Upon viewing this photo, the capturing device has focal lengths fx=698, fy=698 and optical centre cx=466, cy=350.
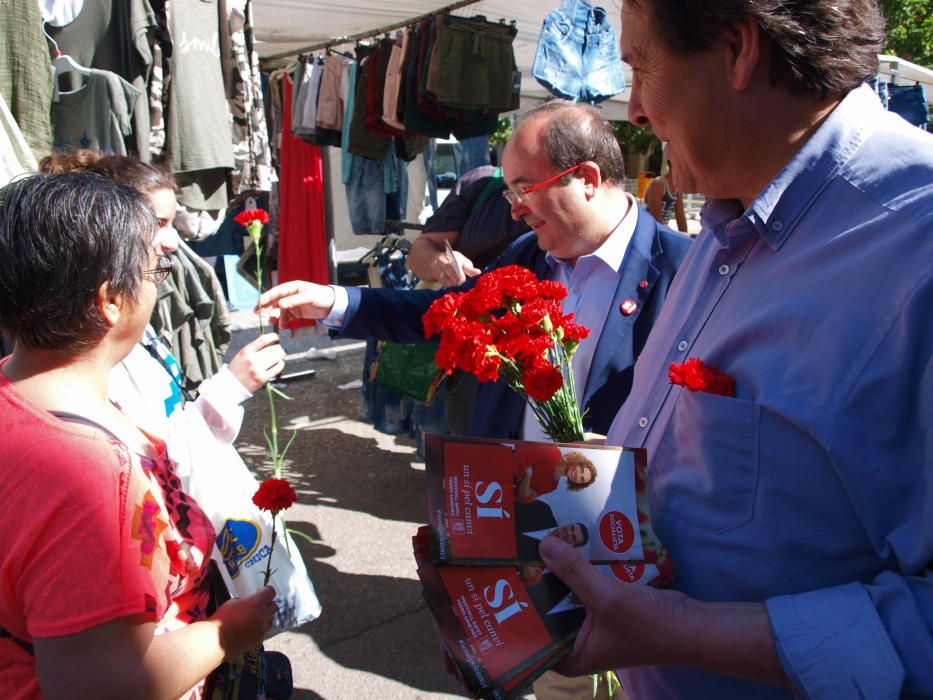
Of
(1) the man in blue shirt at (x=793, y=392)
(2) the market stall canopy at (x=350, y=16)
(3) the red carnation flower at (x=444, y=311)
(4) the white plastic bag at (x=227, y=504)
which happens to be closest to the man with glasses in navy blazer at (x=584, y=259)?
(4) the white plastic bag at (x=227, y=504)

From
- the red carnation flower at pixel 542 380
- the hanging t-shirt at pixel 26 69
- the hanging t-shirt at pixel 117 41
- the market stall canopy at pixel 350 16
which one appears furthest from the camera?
the market stall canopy at pixel 350 16

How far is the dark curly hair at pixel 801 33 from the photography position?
3.16 feet

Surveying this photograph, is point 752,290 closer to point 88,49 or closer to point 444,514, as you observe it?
point 444,514

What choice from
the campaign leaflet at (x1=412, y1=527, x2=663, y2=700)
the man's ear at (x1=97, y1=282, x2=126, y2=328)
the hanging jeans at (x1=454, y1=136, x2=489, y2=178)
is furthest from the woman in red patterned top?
the hanging jeans at (x1=454, y1=136, x2=489, y2=178)

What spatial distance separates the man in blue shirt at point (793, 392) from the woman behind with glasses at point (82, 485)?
0.67 metres

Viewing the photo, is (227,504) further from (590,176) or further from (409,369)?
(409,369)

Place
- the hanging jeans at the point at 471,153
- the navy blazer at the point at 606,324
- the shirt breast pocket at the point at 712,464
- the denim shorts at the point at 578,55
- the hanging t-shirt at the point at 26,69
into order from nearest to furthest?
the shirt breast pocket at the point at 712,464, the navy blazer at the point at 606,324, the hanging t-shirt at the point at 26,69, the denim shorts at the point at 578,55, the hanging jeans at the point at 471,153

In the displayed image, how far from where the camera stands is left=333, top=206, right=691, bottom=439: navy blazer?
2074 mm

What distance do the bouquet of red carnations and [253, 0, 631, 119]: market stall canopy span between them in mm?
5078

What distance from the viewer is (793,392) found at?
0.93 m

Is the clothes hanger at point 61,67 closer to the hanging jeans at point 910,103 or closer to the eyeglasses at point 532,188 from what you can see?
the eyeglasses at point 532,188

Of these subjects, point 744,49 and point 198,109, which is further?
point 198,109

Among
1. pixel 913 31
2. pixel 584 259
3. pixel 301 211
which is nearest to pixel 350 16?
pixel 301 211

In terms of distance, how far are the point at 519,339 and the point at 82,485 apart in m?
0.73
